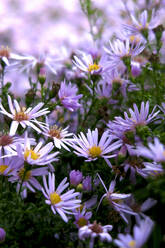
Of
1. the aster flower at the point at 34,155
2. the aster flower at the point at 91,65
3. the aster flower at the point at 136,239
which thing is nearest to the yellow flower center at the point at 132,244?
the aster flower at the point at 136,239

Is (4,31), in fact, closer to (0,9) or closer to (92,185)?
(0,9)

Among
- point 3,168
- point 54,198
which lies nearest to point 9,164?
point 3,168

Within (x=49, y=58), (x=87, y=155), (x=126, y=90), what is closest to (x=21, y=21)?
(x=49, y=58)

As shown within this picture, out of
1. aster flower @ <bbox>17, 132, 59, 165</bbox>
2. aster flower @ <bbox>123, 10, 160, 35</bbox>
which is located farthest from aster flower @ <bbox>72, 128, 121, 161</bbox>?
aster flower @ <bbox>123, 10, 160, 35</bbox>

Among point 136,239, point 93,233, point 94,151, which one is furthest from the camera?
point 94,151

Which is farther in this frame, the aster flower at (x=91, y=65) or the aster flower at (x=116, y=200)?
the aster flower at (x=91, y=65)

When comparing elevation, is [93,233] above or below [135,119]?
below

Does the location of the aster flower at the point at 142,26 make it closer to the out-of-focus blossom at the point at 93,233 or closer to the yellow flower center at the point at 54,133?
the yellow flower center at the point at 54,133

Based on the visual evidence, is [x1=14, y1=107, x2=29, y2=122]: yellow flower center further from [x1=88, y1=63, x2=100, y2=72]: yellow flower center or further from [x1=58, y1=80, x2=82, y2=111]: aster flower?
[x1=88, y1=63, x2=100, y2=72]: yellow flower center

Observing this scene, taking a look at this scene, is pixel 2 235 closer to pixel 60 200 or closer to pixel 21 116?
pixel 60 200
